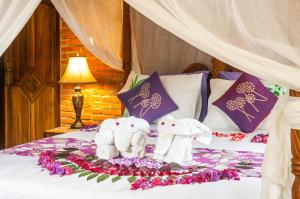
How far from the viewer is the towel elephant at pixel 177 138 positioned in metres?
1.89

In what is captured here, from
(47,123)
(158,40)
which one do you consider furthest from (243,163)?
(47,123)

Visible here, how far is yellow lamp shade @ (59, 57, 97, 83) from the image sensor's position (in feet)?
12.7

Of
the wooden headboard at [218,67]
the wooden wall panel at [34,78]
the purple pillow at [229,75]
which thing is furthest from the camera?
the wooden wall panel at [34,78]

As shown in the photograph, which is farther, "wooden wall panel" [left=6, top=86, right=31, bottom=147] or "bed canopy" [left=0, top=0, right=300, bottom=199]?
"wooden wall panel" [left=6, top=86, right=31, bottom=147]

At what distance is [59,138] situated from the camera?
271 centimetres

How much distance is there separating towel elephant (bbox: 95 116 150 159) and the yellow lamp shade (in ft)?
6.37

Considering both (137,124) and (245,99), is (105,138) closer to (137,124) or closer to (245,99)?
(137,124)

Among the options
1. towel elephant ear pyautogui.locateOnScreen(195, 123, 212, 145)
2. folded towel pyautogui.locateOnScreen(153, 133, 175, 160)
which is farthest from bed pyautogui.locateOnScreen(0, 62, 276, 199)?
folded towel pyautogui.locateOnScreen(153, 133, 175, 160)

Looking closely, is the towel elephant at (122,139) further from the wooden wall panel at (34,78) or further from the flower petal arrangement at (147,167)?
the wooden wall panel at (34,78)

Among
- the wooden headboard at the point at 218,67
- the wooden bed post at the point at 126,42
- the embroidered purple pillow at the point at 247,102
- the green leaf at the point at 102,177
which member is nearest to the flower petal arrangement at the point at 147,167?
the green leaf at the point at 102,177

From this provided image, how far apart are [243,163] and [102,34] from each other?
202 centimetres

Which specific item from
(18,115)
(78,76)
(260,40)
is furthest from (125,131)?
(18,115)

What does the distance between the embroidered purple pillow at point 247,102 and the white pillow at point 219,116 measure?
49mm

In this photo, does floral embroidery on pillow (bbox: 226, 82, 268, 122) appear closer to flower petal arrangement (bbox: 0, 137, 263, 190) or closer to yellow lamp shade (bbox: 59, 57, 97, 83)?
flower petal arrangement (bbox: 0, 137, 263, 190)
